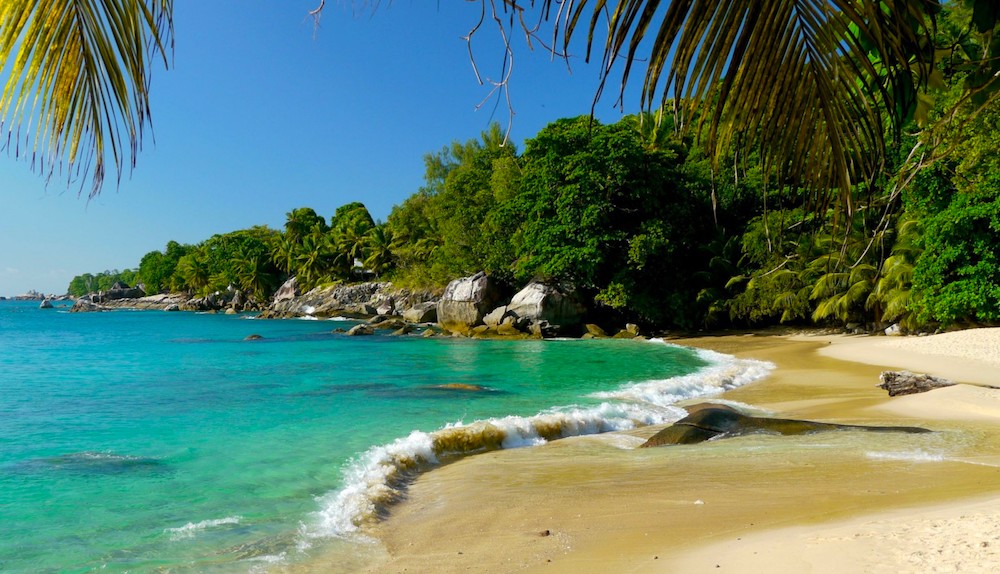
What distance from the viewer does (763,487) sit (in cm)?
595

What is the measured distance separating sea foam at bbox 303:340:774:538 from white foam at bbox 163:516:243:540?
88 cm

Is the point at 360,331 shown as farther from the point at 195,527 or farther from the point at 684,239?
the point at 195,527

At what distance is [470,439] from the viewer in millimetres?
8953

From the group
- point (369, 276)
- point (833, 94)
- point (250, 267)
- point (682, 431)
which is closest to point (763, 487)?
point (682, 431)

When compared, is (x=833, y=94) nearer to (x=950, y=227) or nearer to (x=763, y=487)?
(x=763, y=487)

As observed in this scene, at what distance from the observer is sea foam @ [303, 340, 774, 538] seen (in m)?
6.18

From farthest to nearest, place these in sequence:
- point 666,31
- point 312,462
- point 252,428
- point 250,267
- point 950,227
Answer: point 250,267
point 950,227
point 252,428
point 312,462
point 666,31

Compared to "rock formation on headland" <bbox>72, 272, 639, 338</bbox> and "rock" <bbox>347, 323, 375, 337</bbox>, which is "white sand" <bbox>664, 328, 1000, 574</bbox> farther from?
"rock" <bbox>347, 323, 375, 337</bbox>

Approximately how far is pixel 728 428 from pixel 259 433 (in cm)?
767

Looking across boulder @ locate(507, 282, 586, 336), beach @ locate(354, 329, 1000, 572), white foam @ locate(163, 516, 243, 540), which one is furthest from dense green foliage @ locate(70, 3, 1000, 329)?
white foam @ locate(163, 516, 243, 540)

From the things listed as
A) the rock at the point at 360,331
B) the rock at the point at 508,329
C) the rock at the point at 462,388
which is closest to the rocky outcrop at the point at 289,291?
the rock at the point at 360,331

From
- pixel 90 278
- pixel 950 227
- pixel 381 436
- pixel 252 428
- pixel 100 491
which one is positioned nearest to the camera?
pixel 100 491

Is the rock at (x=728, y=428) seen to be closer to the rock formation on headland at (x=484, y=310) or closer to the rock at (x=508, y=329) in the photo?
the rock formation on headland at (x=484, y=310)

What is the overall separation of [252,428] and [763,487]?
28.1 ft
